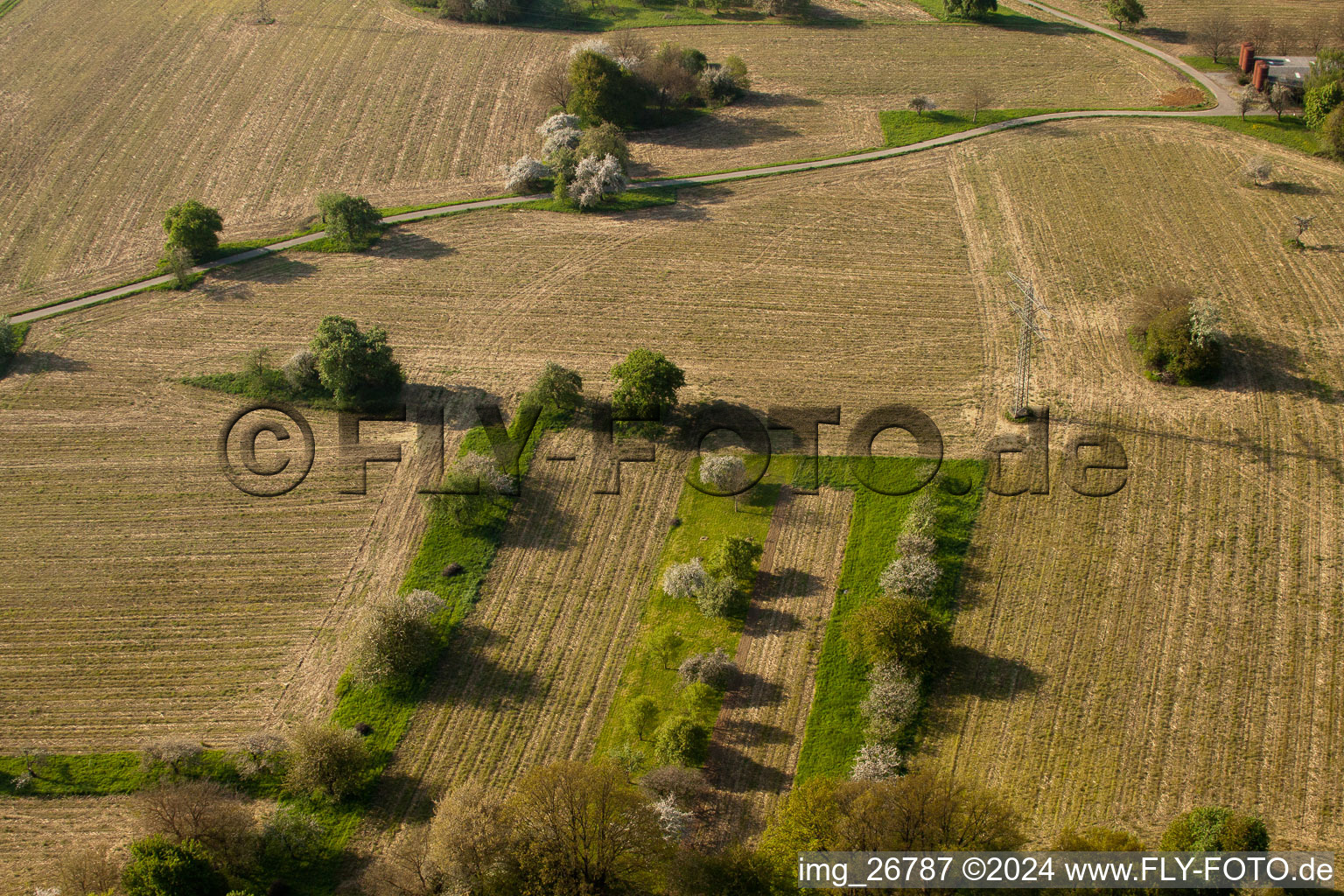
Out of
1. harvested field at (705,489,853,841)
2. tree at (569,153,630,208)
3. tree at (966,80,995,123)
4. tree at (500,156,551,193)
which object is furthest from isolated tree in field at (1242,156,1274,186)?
tree at (500,156,551,193)

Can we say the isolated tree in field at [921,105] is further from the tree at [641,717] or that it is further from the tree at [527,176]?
the tree at [641,717]

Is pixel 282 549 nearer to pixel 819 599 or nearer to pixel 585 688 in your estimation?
pixel 585 688

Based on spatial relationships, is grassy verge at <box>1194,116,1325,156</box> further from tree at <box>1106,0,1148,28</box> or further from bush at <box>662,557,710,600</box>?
bush at <box>662,557,710,600</box>

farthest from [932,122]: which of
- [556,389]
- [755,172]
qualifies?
[556,389]

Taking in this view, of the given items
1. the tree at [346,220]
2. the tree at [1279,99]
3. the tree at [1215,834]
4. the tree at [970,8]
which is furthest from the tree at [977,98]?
the tree at [1215,834]

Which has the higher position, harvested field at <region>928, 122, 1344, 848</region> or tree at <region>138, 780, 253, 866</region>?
harvested field at <region>928, 122, 1344, 848</region>
